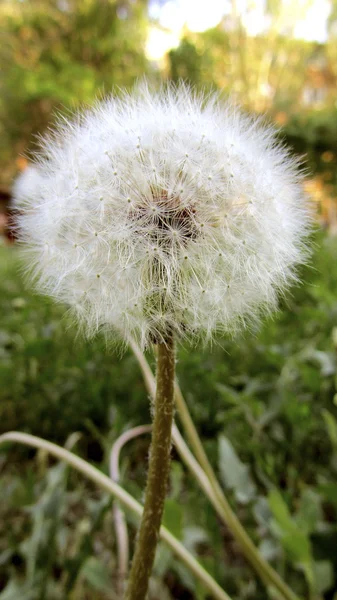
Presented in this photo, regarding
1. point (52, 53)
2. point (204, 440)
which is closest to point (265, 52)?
point (52, 53)

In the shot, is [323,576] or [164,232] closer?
[164,232]

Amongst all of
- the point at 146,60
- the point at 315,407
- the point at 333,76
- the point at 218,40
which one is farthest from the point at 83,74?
the point at 315,407

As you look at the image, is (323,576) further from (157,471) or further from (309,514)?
(157,471)

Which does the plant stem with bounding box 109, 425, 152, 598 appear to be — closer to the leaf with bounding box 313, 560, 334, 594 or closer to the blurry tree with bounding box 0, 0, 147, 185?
the leaf with bounding box 313, 560, 334, 594

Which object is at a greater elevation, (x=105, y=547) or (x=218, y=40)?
(x=218, y=40)

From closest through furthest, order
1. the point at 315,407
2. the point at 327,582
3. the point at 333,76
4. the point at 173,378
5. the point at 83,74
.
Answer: the point at 173,378, the point at 327,582, the point at 315,407, the point at 83,74, the point at 333,76

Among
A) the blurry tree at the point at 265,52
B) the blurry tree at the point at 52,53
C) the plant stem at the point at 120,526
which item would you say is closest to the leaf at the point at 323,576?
the plant stem at the point at 120,526

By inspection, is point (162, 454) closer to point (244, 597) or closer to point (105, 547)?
point (244, 597)
